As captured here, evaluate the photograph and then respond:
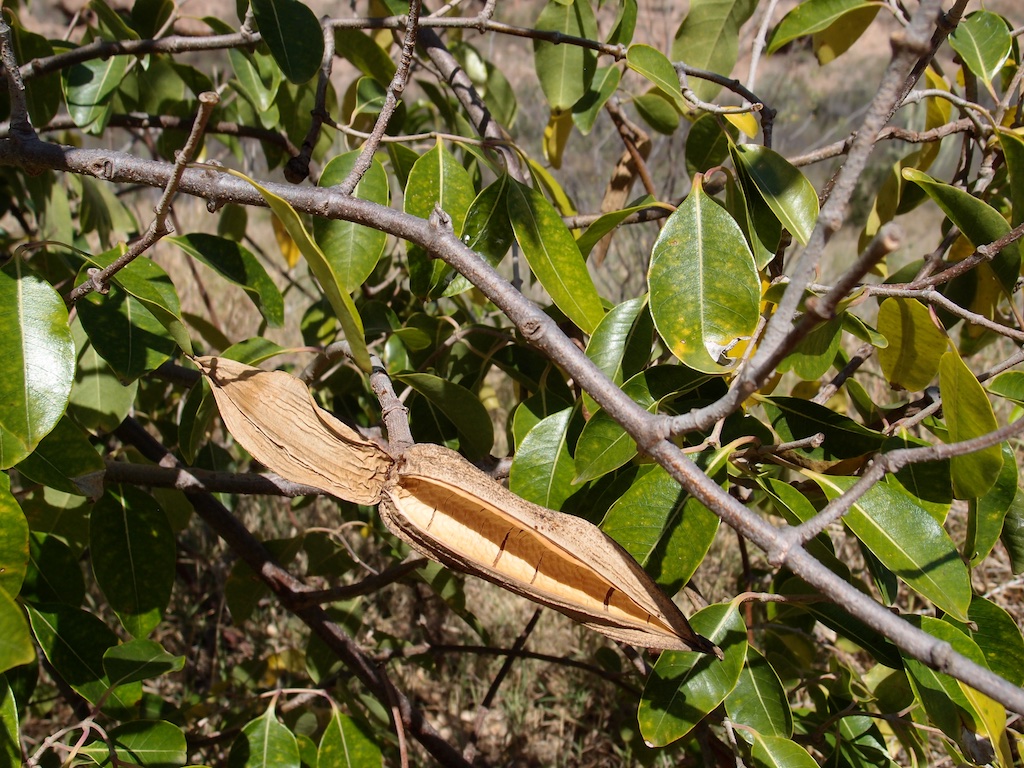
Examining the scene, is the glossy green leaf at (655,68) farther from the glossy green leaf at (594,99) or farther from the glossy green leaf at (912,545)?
the glossy green leaf at (912,545)

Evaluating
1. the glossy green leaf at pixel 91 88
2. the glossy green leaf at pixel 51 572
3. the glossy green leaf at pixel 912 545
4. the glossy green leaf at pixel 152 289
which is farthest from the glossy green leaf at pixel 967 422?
the glossy green leaf at pixel 91 88

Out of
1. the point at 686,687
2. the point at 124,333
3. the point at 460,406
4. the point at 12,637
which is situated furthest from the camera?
the point at 460,406

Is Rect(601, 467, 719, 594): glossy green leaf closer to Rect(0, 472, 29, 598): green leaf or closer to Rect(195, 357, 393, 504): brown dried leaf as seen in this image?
Rect(195, 357, 393, 504): brown dried leaf

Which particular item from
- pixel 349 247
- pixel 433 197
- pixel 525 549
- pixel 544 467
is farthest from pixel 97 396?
pixel 525 549

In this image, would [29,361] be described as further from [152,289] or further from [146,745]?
[146,745]

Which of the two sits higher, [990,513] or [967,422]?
[967,422]
